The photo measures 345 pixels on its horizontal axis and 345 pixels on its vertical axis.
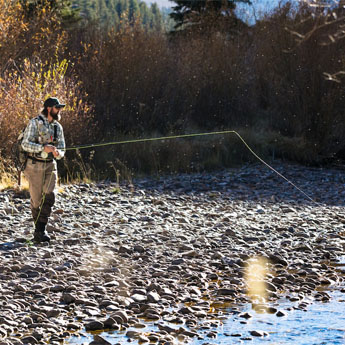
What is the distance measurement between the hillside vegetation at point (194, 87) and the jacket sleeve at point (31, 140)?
21.6 feet

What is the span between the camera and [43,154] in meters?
7.80

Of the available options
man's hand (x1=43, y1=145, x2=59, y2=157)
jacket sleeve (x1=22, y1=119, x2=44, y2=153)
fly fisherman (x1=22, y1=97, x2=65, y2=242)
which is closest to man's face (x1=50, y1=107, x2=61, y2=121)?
fly fisherman (x1=22, y1=97, x2=65, y2=242)

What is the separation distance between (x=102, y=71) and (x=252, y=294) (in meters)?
11.2

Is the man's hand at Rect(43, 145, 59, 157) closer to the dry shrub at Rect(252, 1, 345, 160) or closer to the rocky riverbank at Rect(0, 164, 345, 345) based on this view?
the rocky riverbank at Rect(0, 164, 345, 345)

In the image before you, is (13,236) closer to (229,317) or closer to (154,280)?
(154,280)

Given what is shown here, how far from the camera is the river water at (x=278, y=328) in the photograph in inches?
208

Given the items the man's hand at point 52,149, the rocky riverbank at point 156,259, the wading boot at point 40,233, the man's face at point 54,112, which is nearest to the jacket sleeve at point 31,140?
the man's hand at point 52,149

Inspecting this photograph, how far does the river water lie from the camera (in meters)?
5.29

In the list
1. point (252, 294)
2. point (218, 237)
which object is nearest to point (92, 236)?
point (218, 237)

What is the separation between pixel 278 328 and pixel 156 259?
7.74 feet

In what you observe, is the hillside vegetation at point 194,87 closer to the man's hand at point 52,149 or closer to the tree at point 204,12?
the tree at point 204,12

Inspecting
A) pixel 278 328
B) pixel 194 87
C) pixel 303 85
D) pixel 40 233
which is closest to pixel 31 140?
pixel 40 233

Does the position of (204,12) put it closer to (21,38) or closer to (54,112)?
(21,38)

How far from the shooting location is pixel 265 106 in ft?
63.9
